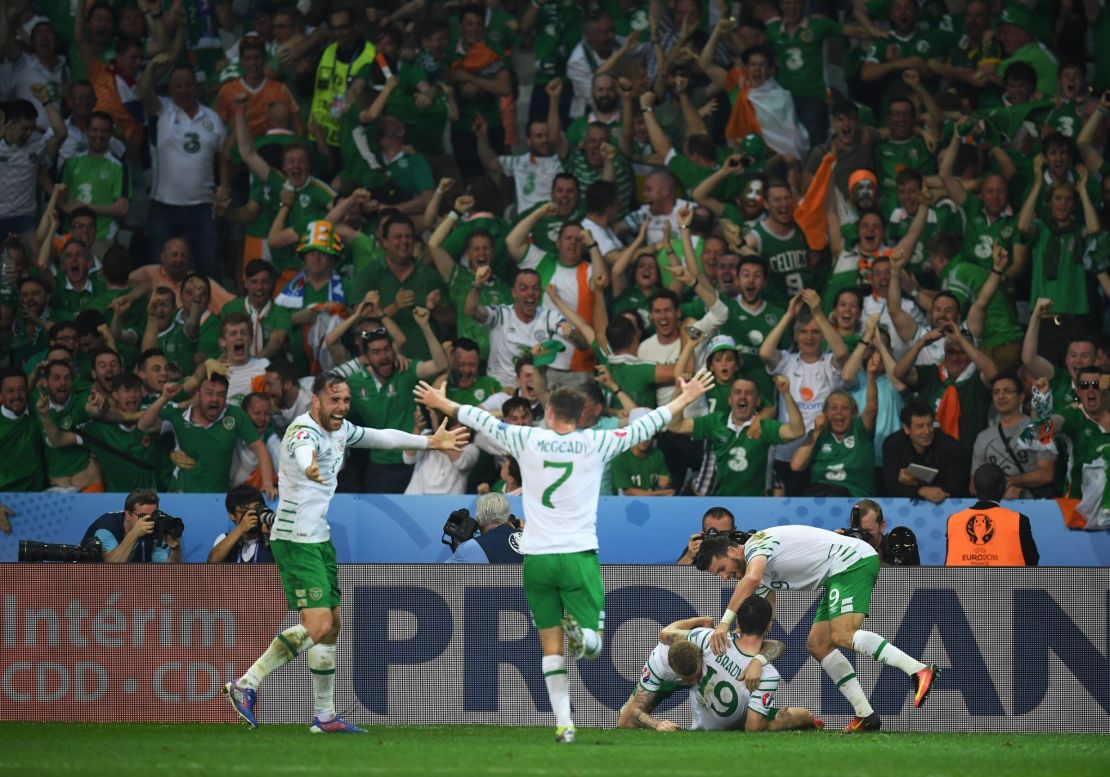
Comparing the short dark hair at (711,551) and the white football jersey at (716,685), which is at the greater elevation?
the short dark hair at (711,551)

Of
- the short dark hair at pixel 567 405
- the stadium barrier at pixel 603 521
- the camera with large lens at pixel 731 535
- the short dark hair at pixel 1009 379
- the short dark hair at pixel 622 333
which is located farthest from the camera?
the short dark hair at pixel 622 333

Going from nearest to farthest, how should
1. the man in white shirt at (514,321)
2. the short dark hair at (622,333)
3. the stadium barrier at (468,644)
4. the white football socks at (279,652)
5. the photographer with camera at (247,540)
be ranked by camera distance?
the white football socks at (279,652) < the stadium barrier at (468,644) < the photographer with camera at (247,540) < the short dark hair at (622,333) < the man in white shirt at (514,321)

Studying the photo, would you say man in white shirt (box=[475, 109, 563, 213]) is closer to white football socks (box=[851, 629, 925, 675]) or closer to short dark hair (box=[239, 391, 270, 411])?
short dark hair (box=[239, 391, 270, 411])

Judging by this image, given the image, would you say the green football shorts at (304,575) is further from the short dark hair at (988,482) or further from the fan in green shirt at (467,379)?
the short dark hair at (988,482)

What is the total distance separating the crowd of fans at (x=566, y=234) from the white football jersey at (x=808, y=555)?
2930 millimetres

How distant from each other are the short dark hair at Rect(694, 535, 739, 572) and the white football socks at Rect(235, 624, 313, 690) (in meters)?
2.75

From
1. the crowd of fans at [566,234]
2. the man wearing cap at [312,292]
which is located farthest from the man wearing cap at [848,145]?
the man wearing cap at [312,292]

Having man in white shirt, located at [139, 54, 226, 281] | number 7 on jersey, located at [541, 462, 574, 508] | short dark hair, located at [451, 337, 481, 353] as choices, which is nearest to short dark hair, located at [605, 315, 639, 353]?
short dark hair, located at [451, 337, 481, 353]

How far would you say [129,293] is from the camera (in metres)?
17.2

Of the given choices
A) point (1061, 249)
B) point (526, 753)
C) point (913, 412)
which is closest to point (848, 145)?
point (1061, 249)

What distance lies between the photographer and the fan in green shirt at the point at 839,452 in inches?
588

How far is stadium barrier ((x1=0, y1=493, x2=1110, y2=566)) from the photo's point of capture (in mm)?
14305

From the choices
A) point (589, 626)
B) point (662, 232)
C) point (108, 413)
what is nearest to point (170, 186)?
point (108, 413)

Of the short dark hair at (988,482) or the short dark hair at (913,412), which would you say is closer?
the short dark hair at (988,482)
